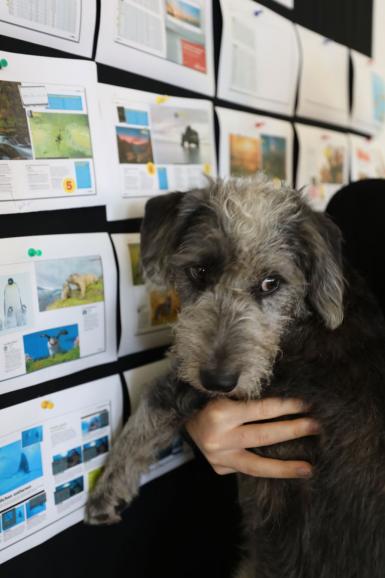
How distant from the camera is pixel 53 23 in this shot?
0.98 m

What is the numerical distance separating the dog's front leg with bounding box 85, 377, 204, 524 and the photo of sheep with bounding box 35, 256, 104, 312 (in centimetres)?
31

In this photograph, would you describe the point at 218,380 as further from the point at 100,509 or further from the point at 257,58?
the point at 257,58

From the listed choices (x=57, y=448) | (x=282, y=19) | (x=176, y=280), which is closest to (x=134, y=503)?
(x=57, y=448)

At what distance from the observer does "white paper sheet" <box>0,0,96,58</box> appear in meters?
0.91

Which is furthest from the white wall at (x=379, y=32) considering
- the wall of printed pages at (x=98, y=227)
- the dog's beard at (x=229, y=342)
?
the dog's beard at (x=229, y=342)

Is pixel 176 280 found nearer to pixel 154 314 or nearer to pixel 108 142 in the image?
pixel 154 314

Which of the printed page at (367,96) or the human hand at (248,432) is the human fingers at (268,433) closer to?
the human hand at (248,432)

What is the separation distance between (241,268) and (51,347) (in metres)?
0.50

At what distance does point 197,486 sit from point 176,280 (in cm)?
77

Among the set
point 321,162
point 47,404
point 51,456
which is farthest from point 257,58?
point 51,456

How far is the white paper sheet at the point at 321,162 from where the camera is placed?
1.89 meters

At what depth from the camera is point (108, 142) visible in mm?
1129

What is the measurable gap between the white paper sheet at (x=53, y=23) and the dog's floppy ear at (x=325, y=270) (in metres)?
0.70

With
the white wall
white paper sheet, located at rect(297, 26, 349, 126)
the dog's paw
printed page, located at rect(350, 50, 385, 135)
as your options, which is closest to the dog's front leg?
the dog's paw
